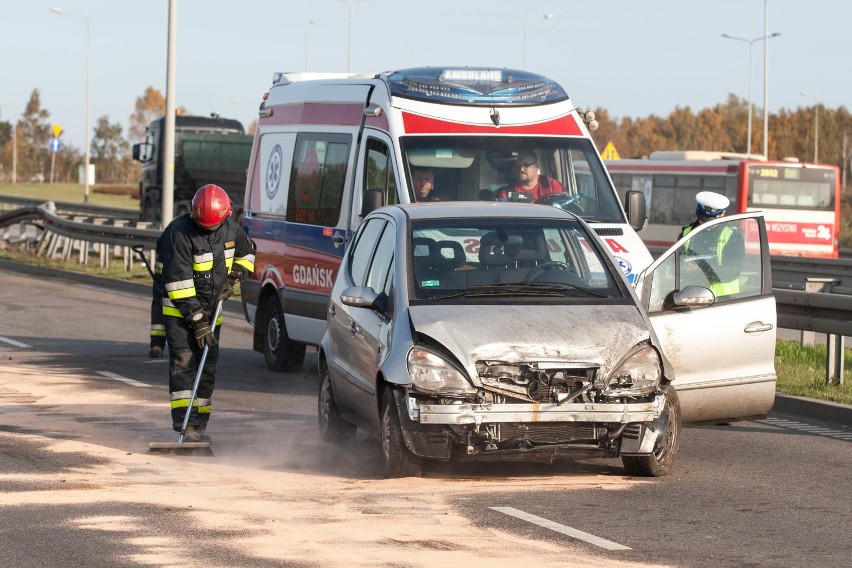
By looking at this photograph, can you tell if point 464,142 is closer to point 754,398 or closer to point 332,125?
point 332,125

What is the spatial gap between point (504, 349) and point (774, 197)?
30.9 metres

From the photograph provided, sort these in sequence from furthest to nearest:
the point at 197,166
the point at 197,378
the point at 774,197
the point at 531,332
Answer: the point at 197,166 < the point at 774,197 < the point at 197,378 < the point at 531,332

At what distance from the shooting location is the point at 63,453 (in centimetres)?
955

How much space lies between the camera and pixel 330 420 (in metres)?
10.1

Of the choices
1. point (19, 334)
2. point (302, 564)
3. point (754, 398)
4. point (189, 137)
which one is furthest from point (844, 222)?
point (302, 564)

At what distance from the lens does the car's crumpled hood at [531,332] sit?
8180 millimetres

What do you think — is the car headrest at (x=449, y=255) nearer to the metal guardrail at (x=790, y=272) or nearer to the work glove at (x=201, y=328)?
the work glove at (x=201, y=328)

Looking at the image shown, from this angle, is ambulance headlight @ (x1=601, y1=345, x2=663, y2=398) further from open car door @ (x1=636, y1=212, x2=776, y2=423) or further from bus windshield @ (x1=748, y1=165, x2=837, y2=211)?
bus windshield @ (x1=748, y1=165, x2=837, y2=211)

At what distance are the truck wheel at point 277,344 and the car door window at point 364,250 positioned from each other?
13.5ft

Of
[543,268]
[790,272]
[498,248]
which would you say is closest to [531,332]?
[543,268]

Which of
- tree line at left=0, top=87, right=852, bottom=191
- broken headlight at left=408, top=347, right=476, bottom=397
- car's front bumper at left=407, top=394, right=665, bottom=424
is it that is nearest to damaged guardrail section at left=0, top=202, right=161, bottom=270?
broken headlight at left=408, top=347, right=476, bottom=397

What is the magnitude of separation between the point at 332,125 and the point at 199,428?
14.9 feet

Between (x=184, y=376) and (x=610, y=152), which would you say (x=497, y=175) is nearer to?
(x=184, y=376)

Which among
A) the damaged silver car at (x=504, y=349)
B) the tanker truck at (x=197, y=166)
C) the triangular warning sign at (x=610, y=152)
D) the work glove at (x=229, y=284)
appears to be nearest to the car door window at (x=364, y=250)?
the damaged silver car at (x=504, y=349)
